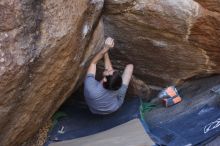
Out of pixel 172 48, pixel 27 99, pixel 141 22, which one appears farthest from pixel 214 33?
pixel 27 99

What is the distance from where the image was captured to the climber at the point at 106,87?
4301mm

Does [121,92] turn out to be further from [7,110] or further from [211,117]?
[7,110]

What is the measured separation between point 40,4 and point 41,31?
0.69 ft

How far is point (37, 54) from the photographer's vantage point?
3467mm

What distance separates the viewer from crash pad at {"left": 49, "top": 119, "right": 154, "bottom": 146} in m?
3.89

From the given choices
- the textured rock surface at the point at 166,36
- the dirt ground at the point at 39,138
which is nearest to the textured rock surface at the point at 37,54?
the dirt ground at the point at 39,138

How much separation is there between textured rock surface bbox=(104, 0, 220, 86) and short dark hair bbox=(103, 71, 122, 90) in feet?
1.01

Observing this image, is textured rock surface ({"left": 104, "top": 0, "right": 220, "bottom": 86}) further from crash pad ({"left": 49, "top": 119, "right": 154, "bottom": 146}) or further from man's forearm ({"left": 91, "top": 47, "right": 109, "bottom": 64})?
crash pad ({"left": 49, "top": 119, "right": 154, "bottom": 146})

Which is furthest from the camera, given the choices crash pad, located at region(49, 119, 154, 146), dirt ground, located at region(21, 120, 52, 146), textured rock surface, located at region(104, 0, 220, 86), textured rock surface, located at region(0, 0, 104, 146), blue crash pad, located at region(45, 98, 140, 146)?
blue crash pad, located at region(45, 98, 140, 146)

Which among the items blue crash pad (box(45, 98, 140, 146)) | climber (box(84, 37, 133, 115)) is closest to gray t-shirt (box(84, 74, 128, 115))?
climber (box(84, 37, 133, 115))

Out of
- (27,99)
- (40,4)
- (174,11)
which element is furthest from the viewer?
(174,11)

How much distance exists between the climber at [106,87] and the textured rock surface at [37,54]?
0.20 m

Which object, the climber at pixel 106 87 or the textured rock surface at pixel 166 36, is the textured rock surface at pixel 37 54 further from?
the textured rock surface at pixel 166 36

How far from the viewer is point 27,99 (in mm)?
3648
